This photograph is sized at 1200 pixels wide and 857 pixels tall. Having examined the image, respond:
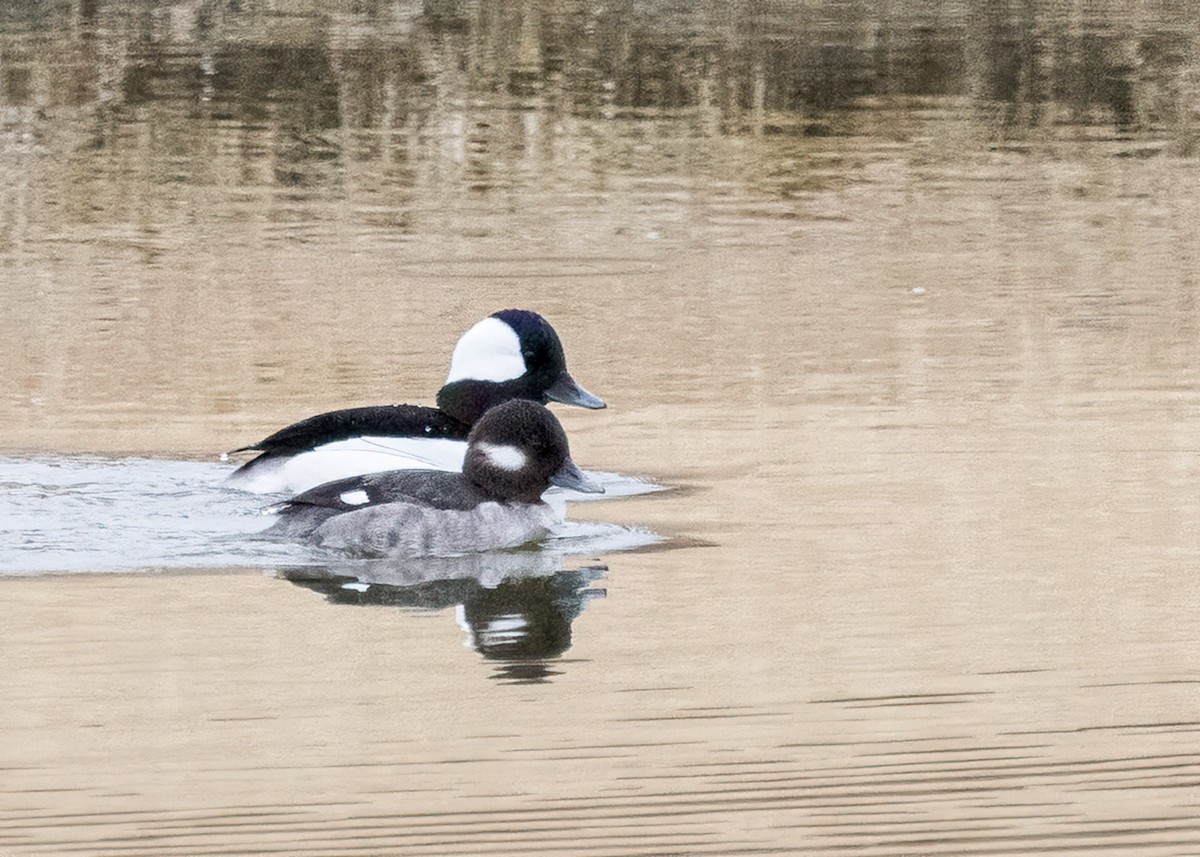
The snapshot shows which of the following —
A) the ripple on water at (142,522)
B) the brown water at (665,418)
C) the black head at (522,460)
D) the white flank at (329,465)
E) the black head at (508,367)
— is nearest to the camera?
the brown water at (665,418)

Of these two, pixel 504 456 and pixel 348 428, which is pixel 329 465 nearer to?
pixel 348 428

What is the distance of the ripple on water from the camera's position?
8.17 meters

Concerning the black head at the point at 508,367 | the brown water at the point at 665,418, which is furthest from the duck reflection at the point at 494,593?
the black head at the point at 508,367

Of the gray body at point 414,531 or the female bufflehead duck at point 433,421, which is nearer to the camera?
the gray body at point 414,531

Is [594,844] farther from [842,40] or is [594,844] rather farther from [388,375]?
[842,40]

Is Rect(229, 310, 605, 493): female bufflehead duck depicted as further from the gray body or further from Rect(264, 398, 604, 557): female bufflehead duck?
the gray body

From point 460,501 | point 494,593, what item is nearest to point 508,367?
point 460,501

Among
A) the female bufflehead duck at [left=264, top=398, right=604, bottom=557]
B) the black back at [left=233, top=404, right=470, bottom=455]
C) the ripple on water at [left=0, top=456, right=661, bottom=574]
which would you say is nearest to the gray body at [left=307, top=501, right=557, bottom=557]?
the female bufflehead duck at [left=264, top=398, right=604, bottom=557]

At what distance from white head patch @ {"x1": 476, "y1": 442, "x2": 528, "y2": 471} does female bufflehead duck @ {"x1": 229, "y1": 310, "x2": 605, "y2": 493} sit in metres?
0.38

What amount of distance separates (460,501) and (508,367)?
1.45m

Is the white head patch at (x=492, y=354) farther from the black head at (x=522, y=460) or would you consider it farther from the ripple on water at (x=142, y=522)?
the black head at (x=522, y=460)

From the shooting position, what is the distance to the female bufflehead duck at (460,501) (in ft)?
27.3

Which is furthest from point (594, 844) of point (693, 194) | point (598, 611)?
point (693, 194)

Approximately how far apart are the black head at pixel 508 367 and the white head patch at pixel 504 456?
3.51 ft
